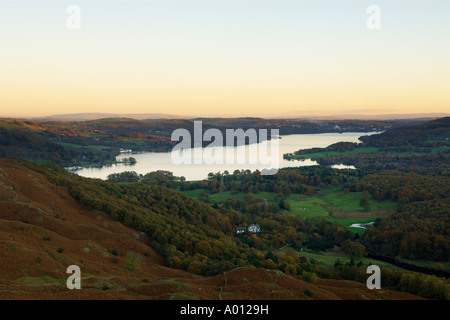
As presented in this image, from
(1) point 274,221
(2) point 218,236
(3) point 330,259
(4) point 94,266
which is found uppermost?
(4) point 94,266

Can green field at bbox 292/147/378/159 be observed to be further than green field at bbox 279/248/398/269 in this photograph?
Yes

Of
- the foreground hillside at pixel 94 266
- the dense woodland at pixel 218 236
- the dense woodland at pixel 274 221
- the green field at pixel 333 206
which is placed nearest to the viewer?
the foreground hillside at pixel 94 266

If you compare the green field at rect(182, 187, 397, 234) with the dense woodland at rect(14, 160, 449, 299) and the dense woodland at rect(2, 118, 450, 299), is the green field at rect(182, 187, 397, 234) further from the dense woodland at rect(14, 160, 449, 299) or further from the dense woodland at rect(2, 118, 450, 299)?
the dense woodland at rect(14, 160, 449, 299)

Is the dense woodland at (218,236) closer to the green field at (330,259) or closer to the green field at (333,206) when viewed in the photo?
the green field at (330,259)

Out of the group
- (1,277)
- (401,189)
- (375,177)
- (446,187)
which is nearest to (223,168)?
(375,177)

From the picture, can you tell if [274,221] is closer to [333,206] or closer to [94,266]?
[333,206]

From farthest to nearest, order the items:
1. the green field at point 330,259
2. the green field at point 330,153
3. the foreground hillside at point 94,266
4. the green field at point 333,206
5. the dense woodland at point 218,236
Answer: the green field at point 330,153, the green field at point 333,206, the green field at point 330,259, the dense woodland at point 218,236, the foreground hillside at point 94,266

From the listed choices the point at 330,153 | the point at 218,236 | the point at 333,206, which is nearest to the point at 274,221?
the point at 218,236

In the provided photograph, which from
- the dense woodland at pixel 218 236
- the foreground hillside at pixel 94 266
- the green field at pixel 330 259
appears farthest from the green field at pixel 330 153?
the foreground hillside at pixel 94 266

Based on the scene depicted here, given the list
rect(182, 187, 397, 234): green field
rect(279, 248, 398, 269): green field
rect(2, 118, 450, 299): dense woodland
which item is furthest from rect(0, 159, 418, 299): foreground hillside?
rect(182, 187, 397, 234): green field
